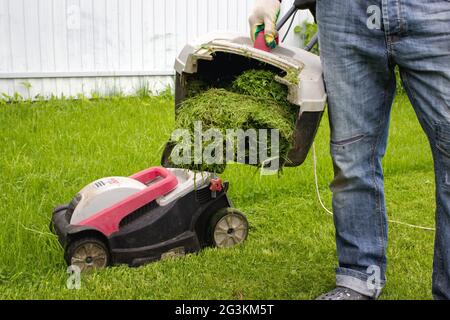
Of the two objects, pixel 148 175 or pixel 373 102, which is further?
pixel 148 175

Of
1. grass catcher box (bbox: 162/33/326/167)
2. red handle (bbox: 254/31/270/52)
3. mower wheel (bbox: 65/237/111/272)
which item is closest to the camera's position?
grass catcher box (bbox: 162/33/326/167)

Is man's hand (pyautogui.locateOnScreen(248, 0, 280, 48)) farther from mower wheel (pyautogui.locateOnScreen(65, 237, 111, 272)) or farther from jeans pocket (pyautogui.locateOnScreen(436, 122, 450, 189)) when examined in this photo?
mower wheel (pyautogui.locateOnScreen(65, 237, 111, 272))

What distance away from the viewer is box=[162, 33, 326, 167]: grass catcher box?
2.38m

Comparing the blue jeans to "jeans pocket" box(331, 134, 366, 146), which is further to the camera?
"jeans pocket" box(331, 134, 366, 146)

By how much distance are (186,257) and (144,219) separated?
0.29m

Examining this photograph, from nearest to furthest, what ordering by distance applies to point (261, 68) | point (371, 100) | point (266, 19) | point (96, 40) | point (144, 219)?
point (371, 100) < point (266, 19) < point (261, 68) < point (144, 219) < point (96, 40)

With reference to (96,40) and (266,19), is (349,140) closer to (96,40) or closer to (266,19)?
(266,19)

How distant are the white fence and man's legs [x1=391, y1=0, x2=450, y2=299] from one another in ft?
16.6

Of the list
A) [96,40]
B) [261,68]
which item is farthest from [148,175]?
[96,40]

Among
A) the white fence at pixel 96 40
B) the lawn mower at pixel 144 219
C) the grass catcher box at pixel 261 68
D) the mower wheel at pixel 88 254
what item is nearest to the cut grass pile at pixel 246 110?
the grass catcher box at pixel 261 68

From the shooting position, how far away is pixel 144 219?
299 cm

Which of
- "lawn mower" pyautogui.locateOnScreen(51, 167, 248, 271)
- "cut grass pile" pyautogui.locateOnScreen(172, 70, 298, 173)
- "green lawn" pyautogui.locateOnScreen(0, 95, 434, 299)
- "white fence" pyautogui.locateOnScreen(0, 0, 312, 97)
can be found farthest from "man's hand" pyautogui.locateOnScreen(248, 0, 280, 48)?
"white fence" pyautogui.locateOnScreen(0, 0, 312, 97)
